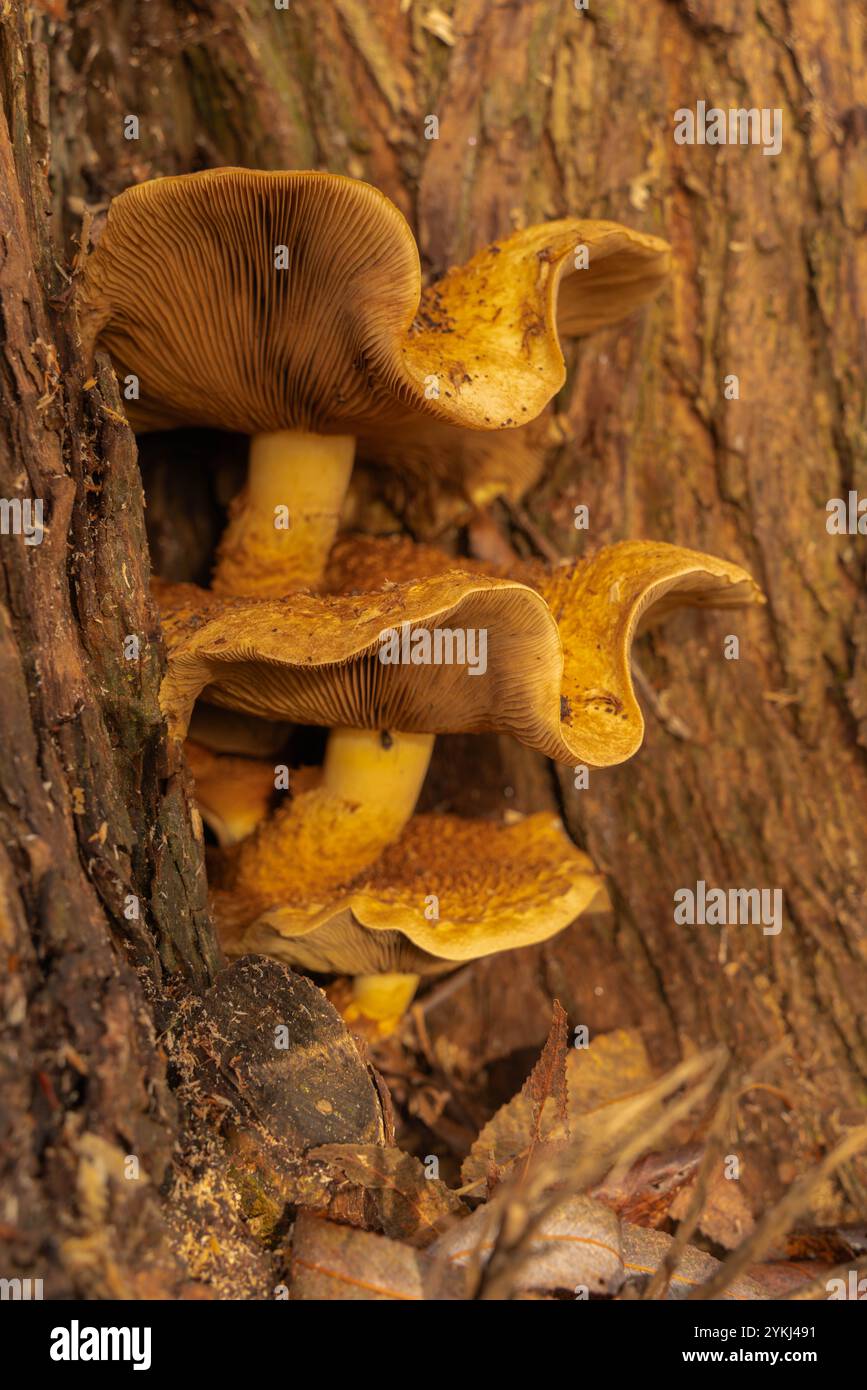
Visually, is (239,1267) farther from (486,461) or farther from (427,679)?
(486,461)

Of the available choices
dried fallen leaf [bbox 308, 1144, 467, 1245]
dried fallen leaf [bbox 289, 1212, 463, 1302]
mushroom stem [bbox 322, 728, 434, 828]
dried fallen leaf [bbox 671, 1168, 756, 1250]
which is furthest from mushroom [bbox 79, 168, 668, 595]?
dried fallen leaf [bbox 671, 1168, 756, 1250]

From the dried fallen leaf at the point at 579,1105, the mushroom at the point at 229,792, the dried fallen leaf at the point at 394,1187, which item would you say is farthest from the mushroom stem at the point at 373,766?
the dried fallen leaf at the point at 394,1187

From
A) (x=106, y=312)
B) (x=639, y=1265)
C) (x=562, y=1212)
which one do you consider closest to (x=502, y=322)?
(x=106, y=312)

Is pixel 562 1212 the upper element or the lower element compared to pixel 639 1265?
upper

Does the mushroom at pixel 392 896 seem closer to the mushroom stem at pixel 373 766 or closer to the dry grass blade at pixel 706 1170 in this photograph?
the mushroom stem at pixel 373 766

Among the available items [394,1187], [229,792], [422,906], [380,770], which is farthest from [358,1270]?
[229,792]

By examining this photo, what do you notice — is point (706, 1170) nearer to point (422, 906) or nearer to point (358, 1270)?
point (358, 1270)
